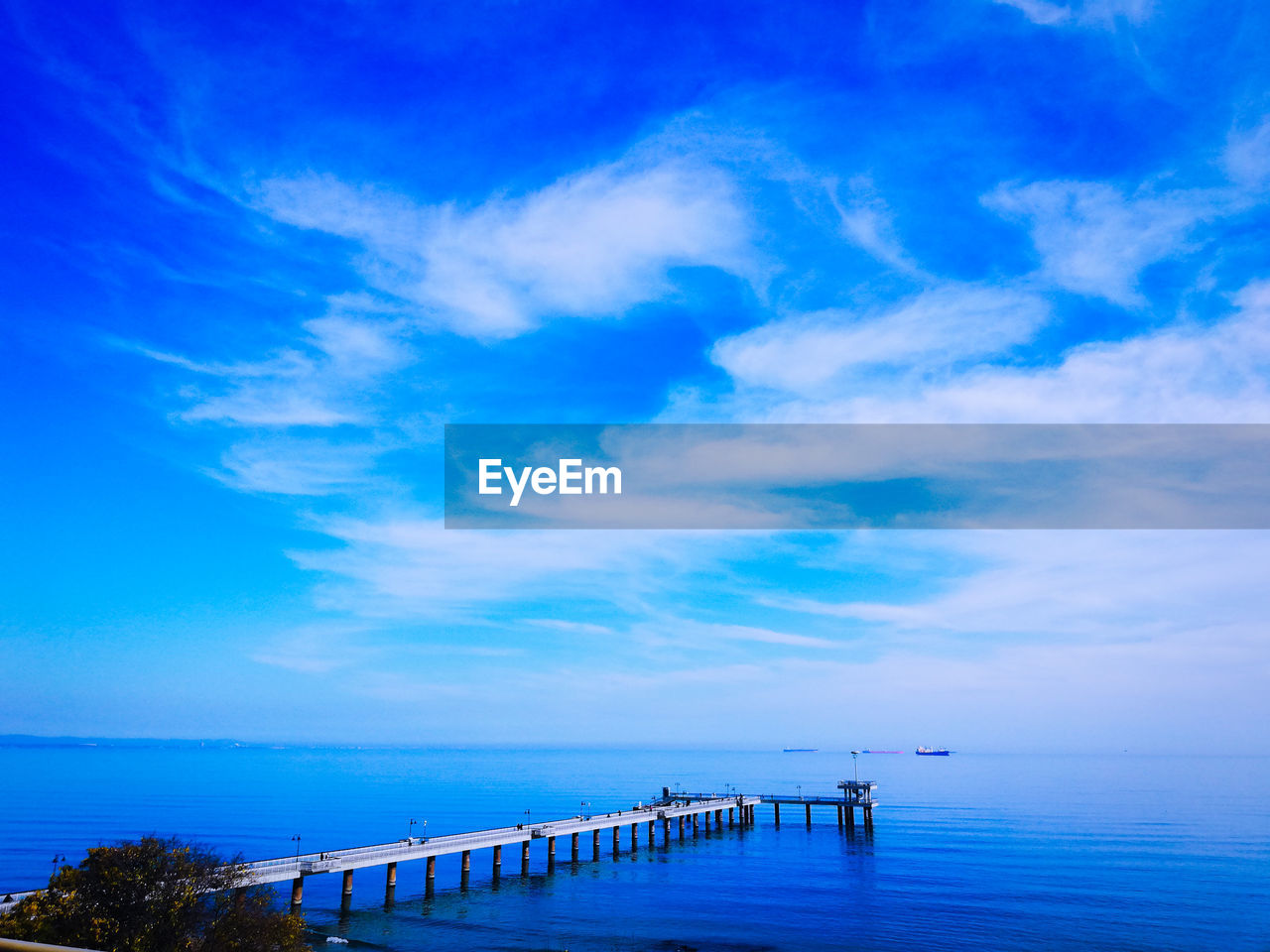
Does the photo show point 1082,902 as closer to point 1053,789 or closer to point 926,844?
point 926,844

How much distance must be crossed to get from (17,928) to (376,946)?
22.6 metres

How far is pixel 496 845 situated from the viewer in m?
67.8

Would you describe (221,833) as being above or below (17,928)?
below

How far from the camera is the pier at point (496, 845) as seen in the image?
4959cm

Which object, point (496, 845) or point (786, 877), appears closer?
point (496, 845)

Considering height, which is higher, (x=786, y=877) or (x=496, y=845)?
(x=496, y=845)

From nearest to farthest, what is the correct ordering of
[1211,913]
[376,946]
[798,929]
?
[376,946] < [798,929] < [1211,913]

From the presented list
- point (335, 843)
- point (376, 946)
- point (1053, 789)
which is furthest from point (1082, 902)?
point (1053, 789)

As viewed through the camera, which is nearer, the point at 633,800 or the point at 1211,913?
the point at 1211,913

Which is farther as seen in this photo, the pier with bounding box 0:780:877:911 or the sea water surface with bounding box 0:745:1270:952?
the sea water surface with bounding box 0:745:1270:952

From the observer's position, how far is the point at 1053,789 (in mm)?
196375

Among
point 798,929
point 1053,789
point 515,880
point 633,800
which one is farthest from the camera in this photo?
point 1053,789

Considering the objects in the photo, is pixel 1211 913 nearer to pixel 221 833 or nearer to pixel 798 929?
pixel 798 929

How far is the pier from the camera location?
49.6 m
